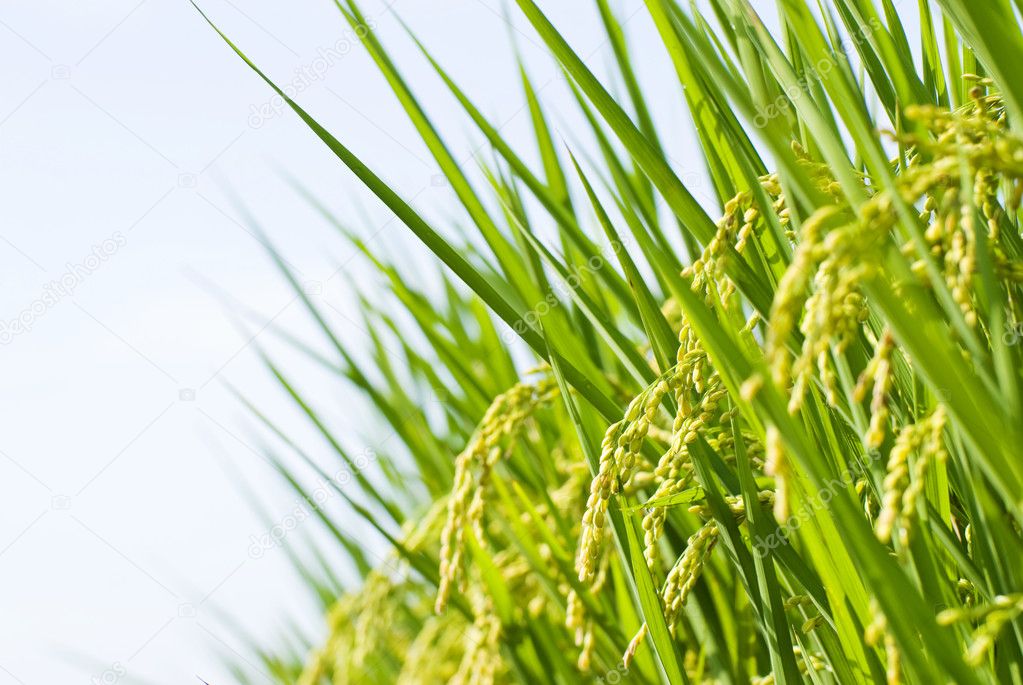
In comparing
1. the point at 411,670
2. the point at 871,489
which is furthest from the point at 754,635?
the point at 411,670

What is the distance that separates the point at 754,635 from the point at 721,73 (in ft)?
2.71

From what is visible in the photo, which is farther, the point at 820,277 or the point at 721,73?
the point at 721,73

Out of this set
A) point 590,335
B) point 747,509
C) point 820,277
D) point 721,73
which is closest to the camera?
point 820,277

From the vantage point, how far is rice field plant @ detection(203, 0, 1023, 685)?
21.1 inches

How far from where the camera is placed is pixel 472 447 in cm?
114

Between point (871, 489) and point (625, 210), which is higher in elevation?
point (625, 210)

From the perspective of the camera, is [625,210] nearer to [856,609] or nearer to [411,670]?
[856,609]

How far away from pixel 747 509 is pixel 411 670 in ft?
4.01

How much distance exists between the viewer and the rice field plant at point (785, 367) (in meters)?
0.54

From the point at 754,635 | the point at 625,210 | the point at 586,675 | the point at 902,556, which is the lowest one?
the point at 586,675

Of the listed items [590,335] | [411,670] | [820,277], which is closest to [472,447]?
[590,335]

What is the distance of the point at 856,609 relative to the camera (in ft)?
2.52

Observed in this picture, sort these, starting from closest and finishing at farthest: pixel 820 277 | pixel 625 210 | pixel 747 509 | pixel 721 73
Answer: pixel 820 277
pixel 721 73
pixel 747 509
pixel 625 210

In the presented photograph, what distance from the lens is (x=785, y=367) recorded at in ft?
1.47
